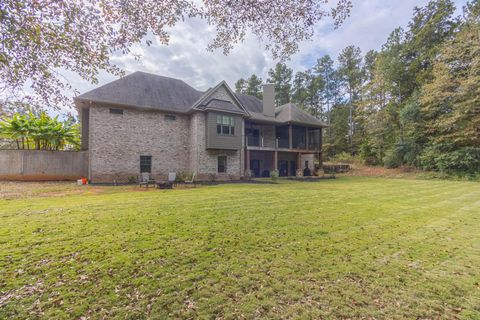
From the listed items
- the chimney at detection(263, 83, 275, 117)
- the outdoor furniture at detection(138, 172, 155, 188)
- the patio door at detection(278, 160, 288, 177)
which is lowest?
the outdoor furniture at detection(138, 172, 155, 188)

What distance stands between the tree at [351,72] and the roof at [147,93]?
91.6 feet

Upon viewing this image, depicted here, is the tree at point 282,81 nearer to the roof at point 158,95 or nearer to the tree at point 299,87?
the tree at point 299,87

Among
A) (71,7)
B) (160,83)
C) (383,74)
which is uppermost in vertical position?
(383,74)

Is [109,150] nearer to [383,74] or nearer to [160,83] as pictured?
[160,83]

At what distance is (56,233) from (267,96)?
21393mm

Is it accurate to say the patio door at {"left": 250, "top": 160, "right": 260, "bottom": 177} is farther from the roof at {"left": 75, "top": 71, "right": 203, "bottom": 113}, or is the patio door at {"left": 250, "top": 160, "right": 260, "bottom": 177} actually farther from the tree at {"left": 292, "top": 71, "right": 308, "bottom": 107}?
the tree at {"left": 292, "top": 71, "right": 308, "bottom": 107}

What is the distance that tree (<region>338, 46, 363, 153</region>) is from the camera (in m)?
36.2

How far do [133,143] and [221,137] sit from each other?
6517mm

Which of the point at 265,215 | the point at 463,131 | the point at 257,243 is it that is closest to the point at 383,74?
the point at 463,131

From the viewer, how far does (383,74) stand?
28.5m

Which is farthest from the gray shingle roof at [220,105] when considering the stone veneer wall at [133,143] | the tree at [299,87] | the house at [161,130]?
the tree at [299,87]

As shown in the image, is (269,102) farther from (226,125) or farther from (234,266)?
(234,266)

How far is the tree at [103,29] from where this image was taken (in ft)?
12.3

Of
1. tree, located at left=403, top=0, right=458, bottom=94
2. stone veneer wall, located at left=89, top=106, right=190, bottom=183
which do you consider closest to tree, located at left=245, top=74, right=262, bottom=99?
tree, located at left=403, top=0, right=458, bottom=94
